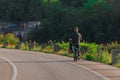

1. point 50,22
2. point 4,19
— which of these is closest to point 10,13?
point 4,19

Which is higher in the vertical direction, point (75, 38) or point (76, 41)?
point (75, 38)

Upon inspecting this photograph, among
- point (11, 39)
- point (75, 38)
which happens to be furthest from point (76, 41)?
point (11, 39)

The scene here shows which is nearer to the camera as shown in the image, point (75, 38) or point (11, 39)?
point (75, 38)

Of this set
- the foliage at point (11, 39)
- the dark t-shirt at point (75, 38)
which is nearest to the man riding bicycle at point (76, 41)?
the dark t-shirt at point (75, 38)

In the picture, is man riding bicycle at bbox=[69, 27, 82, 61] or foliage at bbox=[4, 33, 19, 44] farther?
foliage at bbox=[4, 33, 19, 44]

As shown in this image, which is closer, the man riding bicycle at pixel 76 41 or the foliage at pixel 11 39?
the man riding bicycle at pixel 76 41

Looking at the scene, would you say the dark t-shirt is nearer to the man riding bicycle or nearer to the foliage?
the man riding bicycle

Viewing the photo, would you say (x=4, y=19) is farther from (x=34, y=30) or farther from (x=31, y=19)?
(x=34, y=30)

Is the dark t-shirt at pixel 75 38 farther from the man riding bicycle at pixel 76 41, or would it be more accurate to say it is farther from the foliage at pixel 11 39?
the foliage at pixel 11 39

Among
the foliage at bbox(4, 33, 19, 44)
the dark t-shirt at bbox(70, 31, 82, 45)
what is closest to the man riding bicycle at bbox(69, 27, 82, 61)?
the dark t-shirt at bbox(70, 31, 82, 45)

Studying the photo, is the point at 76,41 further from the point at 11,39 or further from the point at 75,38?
the point at 11,39

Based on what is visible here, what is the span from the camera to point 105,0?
368 ft

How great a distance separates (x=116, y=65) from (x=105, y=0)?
89.8 metres

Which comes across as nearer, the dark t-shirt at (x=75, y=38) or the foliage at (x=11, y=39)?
the dark t-shirt at (x=75, y=38)
